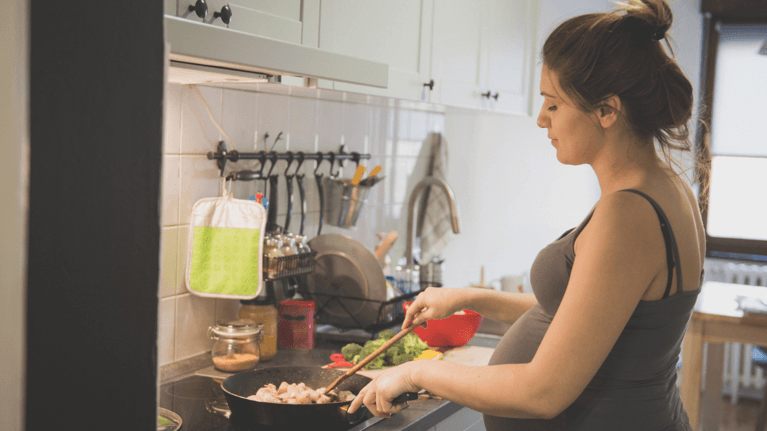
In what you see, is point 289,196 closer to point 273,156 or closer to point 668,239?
point 273,156

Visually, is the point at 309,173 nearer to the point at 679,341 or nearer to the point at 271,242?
the point at 271,242

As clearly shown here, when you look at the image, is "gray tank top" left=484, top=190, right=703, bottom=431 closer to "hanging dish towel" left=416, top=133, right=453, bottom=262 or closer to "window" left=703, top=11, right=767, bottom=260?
"hanging dish towel" left=416, top=133, right=453, bottom=262

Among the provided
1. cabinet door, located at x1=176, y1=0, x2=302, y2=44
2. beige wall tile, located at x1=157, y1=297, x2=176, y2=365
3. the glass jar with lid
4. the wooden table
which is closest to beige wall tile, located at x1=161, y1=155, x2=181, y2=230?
beige wall tile, located at x1=157, y1=297, x2=176, y2=365

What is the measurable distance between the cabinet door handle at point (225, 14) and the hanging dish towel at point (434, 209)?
170 cm

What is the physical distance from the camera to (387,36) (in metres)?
1.73

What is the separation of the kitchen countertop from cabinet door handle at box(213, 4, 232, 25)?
31.6 inches

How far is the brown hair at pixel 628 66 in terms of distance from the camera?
0.96m

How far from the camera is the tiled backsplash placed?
162 centimetres

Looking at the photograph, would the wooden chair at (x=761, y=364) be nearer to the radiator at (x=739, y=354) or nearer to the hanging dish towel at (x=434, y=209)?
the radiator at (x=739, y=354)

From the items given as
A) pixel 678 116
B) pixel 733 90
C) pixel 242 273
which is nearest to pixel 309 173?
pixel 242 273

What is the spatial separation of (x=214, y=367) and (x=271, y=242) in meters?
0.34

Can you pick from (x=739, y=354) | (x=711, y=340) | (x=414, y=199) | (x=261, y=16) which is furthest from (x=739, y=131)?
(x=261, y=16)

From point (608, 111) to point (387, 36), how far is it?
0.87 metres

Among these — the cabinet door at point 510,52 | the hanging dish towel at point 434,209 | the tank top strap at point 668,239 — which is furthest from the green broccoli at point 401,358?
the hanging dish towel at point 434,209
